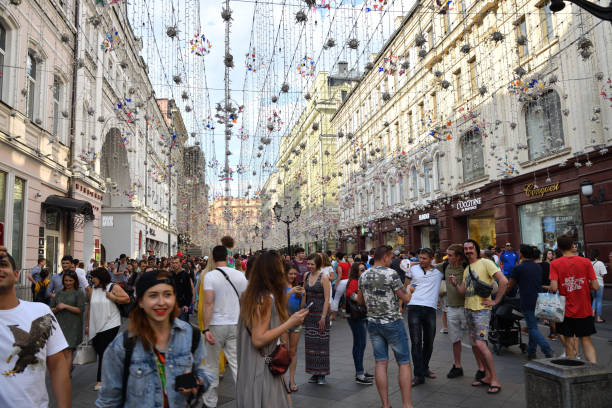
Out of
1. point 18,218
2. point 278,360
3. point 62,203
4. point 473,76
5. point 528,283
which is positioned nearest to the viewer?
point 278,360

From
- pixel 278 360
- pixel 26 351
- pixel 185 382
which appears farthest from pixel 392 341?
pixel 26 351

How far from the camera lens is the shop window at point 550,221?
15533 millimetres

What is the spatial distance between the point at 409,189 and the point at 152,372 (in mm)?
27261

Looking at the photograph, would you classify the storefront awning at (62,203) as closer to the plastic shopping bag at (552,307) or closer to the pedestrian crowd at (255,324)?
the pedestrian crowd at (255,324)

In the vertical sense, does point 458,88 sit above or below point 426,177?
above

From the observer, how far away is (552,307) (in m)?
6.14

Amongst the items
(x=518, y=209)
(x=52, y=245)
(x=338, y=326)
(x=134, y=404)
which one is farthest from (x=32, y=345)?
(x=518, y=209)

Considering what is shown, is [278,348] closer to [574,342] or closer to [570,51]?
[574,342]

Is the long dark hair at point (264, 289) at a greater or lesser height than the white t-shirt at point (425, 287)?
greater

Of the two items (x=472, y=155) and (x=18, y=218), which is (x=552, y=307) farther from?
(x=472, y=155)

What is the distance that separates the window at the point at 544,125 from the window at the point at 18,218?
16.9 metres

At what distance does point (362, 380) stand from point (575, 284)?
3311mm

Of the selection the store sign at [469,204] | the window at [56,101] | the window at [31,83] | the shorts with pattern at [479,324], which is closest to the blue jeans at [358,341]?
the shorts with pattern at [479,324]

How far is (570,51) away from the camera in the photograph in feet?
49.3
